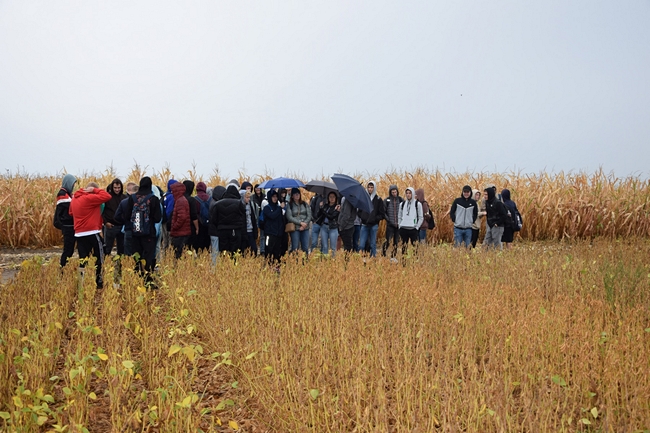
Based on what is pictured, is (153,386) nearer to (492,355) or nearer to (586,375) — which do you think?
(492,355)

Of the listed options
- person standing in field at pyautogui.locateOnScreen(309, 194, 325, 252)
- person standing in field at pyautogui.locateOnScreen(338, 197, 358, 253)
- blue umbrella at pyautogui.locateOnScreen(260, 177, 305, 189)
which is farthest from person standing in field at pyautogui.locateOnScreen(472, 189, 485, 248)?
blue umbrella at pyautogui.locateOnScreen(260, 177, 305, 189)

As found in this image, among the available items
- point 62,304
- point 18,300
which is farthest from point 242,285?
point 18,300

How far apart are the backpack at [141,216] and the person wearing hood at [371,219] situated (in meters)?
5.16

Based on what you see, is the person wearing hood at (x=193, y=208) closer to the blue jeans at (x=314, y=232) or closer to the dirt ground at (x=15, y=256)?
the blue jeans at (x=314, y=232)

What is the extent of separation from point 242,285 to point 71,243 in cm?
377

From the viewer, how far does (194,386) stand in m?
5.91

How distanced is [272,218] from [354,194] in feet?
6.61

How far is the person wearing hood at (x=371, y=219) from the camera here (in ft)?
44.0

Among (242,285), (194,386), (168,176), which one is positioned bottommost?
(194,386)

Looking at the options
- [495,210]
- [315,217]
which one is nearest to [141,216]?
[315,217]

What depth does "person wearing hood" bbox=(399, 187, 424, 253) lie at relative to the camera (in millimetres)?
13359

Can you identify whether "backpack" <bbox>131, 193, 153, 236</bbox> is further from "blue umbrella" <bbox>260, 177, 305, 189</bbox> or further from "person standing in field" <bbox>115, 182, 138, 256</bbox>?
"blue umbrella" <bbox>260, 177, 305, 189</bbox>

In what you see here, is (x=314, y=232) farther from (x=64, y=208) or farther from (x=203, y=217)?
(x=64, y=208)

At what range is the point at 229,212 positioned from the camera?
36.5 ft
